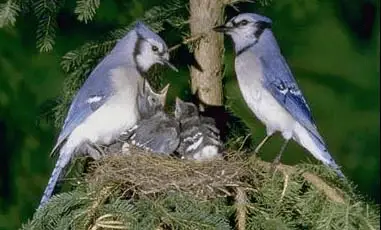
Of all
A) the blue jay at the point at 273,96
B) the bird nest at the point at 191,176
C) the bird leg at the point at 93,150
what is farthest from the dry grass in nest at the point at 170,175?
the blue jay at the point at 273,96

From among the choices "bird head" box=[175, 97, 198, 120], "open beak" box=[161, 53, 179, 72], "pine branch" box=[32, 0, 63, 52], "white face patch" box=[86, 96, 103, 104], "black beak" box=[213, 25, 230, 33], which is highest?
"pine branch" box=[32, 0, 63, 52]

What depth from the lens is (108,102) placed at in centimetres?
213

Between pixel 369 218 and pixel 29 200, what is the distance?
1.18 meters

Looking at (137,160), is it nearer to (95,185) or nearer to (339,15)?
(95,185)

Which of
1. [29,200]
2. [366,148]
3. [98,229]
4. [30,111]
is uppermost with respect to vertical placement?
[98,229]

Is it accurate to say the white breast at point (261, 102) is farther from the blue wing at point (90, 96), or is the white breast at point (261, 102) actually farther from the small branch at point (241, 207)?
the small branch at point (241, 207)

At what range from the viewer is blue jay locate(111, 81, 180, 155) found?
2.09 meters

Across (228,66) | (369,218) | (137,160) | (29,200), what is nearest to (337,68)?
(228,66)

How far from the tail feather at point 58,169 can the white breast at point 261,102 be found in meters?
0.36

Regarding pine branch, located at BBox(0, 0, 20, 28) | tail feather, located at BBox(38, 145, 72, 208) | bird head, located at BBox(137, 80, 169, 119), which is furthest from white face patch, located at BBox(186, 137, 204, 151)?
pine branch, located at BBox(0, 0, 20, 28)

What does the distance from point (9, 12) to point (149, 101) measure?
1.18 ft

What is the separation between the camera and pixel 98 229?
5.34 ft

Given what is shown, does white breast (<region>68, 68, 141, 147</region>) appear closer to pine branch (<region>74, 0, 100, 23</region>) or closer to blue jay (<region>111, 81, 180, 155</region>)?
blue jay (<region>111, 81, 180, 155</region>)

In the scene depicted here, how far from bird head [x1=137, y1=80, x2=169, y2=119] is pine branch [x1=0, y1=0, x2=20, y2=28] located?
333mm
